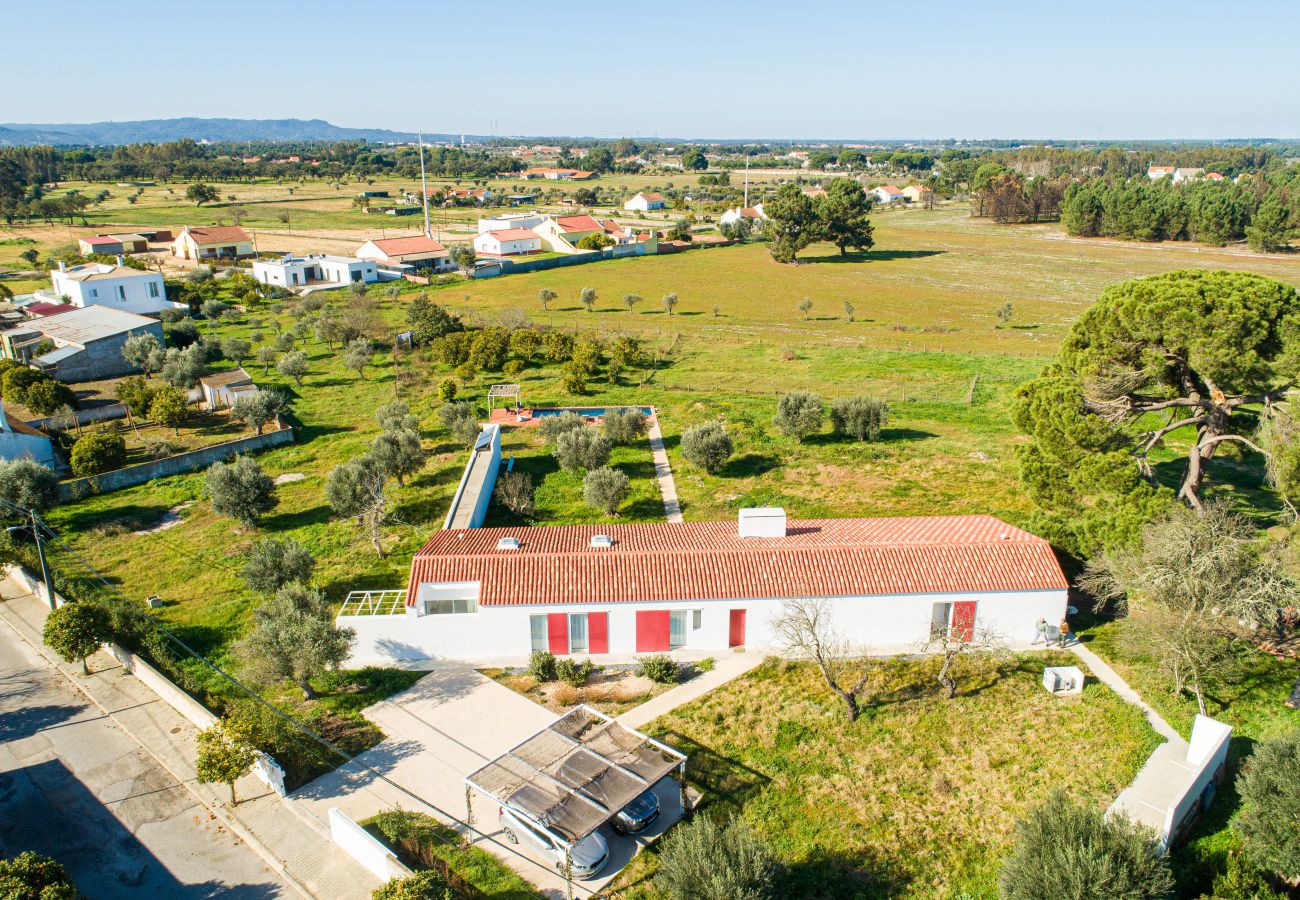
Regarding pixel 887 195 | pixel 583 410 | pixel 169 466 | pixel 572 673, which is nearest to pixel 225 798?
pixel 572 673

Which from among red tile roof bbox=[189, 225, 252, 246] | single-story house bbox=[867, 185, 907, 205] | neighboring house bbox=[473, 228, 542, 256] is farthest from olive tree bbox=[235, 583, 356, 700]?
single-story house bbox=[867, 185, 907, 205]

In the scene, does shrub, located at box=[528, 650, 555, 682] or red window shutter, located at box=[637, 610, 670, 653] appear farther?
red window shutter, located at box=[637, 610, 670, 653]

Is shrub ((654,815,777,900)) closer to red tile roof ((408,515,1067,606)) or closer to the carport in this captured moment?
the carport

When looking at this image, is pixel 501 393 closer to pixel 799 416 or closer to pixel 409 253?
pixel 799 416

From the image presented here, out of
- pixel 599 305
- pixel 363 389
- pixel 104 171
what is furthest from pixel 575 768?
pixel 104 171

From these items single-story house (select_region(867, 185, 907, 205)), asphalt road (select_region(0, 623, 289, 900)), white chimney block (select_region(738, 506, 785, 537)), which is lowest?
asphalt road (select_region(0, 623, 289, 900))

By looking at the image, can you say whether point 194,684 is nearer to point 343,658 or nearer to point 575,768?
point 343,658

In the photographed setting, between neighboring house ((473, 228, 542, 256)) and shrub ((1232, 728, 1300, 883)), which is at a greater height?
neighboring house ((473, 228, 542, 256))
